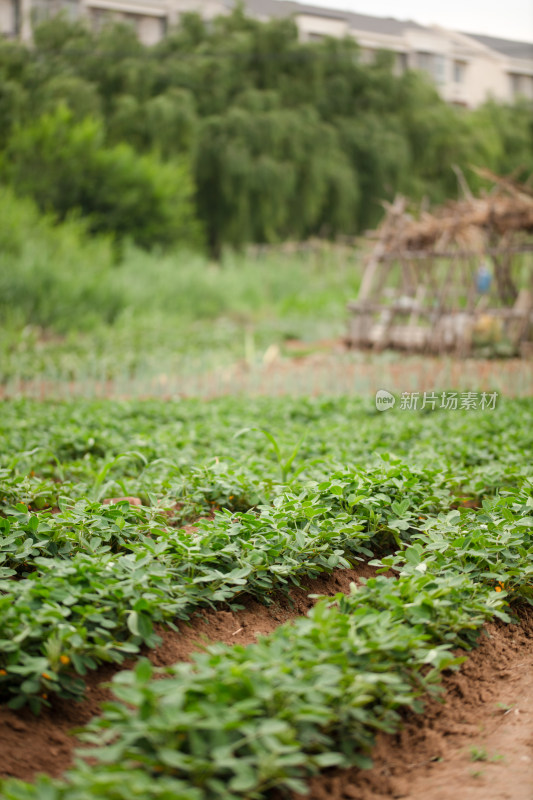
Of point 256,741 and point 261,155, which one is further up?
point 261,155

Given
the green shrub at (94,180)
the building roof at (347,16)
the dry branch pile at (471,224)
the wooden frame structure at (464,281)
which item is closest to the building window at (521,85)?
the building roof at (347,16)

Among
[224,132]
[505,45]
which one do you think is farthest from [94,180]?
[505,45]

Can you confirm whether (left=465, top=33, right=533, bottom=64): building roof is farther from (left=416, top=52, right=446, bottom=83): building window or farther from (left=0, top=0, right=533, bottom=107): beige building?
(left=416, top=52, right=446, bottom=83): building window

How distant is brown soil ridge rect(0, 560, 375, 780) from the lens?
1610 millimetres

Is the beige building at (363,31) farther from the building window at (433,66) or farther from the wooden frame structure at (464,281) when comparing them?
the wooden frame structure at (464,281)

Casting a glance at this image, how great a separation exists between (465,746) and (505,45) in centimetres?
1593

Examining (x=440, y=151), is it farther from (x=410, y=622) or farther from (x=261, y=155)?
(x=410, y=622)

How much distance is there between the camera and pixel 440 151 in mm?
26641

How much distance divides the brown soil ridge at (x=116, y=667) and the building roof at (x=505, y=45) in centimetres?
1479

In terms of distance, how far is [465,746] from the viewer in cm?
176

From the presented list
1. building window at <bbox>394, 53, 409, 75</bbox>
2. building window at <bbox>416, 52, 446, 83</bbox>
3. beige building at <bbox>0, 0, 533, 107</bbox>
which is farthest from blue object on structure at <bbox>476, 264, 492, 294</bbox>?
building window at <bbox>394, 53, 409, 75</bbox>

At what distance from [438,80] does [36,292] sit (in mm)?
19319

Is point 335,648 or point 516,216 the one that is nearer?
point 335,648

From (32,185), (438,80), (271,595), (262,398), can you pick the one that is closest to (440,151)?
(438,80)
